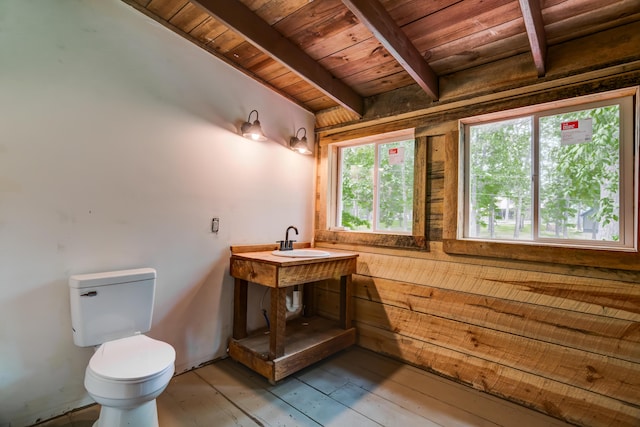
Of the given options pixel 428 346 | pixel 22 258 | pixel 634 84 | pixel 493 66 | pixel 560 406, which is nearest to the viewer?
pixel 22 258

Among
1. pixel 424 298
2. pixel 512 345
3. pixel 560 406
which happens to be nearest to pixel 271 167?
pixel 424 298

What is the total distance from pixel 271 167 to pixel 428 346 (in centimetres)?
193

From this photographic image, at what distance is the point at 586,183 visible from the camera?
179cm

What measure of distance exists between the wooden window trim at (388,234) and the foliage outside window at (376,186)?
A: 0.12m

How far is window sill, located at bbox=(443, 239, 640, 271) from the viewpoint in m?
1.59

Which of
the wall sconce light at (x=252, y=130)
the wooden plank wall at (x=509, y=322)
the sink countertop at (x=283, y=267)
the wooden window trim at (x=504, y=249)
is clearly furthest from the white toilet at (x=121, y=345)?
the wooden window trim at (x=504, y=249)

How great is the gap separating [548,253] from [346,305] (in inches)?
58.9

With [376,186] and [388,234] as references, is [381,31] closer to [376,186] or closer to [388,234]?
[376,186]

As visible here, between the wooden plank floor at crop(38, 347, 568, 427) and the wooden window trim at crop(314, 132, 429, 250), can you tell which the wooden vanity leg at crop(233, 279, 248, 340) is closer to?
the wooden plank floor at crop(38, 347, 568, 427)

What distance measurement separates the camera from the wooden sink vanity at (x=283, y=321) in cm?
196

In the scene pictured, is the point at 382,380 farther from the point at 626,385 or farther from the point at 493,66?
the point at 493,66

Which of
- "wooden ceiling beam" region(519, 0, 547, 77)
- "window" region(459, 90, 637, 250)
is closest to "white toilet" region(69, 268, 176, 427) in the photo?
"window" region(459, 90, 637, 250)

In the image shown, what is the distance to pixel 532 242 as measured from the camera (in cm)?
191

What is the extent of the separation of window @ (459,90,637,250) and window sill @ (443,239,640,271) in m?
0.09
